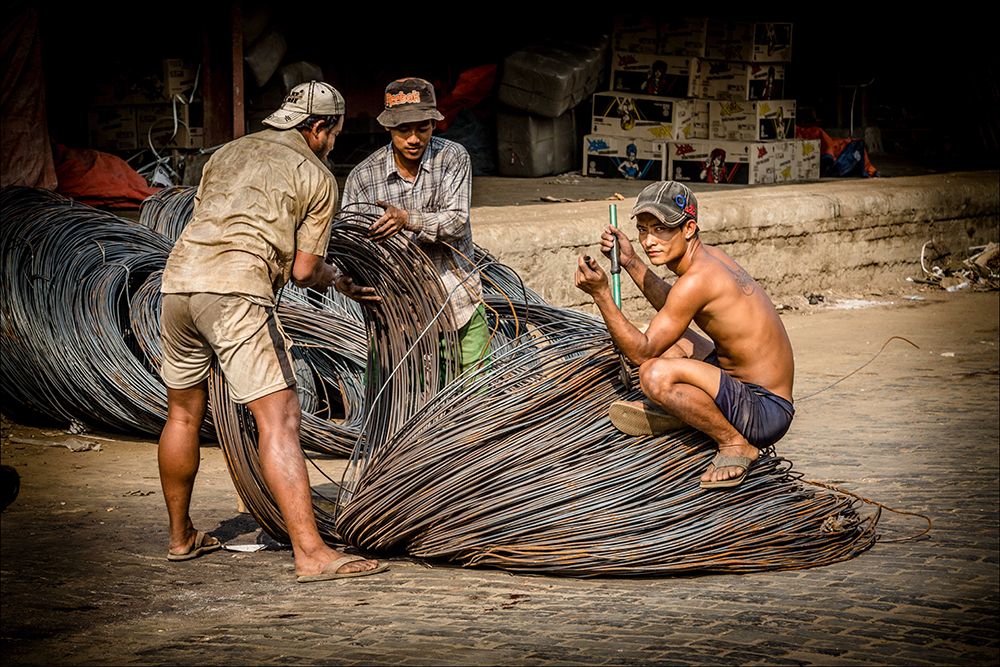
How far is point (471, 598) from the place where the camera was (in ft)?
12.6

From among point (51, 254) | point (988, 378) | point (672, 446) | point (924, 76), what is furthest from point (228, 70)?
point (924, 76)

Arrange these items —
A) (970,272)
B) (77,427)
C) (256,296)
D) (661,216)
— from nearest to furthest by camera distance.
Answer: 1. (256,296)
2. (661,216)
3. (77,427)
4. (970,272)

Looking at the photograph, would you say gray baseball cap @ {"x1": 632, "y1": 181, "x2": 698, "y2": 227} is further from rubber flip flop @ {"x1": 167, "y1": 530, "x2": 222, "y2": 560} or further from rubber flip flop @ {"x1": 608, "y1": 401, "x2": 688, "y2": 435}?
rubber flip flop @ {"x1": 167, "y1": 530, "x2": 222, "y2": 560}

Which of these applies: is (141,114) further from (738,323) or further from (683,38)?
(738,323)

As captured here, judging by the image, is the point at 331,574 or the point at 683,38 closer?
the point at 331,574

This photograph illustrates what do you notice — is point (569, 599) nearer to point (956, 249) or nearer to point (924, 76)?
point (956, 249)

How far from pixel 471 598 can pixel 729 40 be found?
10.5m

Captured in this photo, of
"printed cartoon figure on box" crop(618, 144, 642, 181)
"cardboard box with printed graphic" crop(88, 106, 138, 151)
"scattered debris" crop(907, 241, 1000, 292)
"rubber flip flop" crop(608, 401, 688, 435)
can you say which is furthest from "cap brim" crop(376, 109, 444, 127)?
"printed cartoon figure on box" crop(618, 144, 642, 181)

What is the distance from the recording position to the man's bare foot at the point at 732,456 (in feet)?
13.5

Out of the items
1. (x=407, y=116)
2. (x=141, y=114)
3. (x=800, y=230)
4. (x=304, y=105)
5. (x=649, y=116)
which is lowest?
(x=800, y=230)

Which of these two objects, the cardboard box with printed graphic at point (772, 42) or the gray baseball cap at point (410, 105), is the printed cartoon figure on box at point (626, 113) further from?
the gray baseball cap at point (410, 105)

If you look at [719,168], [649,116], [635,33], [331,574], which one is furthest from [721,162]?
[331,574]

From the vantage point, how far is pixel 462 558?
4227 mm

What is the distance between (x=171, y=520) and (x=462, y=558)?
45.1 inches
